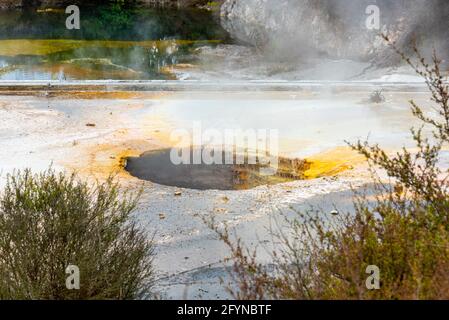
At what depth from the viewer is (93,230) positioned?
508cm

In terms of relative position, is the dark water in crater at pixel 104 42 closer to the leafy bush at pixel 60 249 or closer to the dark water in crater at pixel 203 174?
the dark water in crater at pixel 203 174

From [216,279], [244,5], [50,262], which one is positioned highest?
[244,5]

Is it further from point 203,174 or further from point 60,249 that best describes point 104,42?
point 60,249

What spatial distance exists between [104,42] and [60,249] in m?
22.2

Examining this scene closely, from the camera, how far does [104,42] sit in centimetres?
2617

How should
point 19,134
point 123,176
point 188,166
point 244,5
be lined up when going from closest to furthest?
point 123,176 → point 188,166 → point 19,134 → point 244,5

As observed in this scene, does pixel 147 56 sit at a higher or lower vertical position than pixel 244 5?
lower

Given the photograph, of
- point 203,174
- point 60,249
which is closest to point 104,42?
point 203,174

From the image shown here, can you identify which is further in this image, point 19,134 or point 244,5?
point 244,5

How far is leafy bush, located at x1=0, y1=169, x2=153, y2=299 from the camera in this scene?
4789 mm
